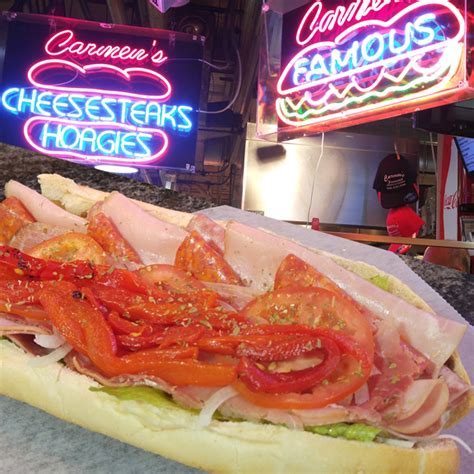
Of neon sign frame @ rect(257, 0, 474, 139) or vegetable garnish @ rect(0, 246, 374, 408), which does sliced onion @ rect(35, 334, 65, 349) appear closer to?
vegetable garnish @ rect(0, 246, 374, 408)

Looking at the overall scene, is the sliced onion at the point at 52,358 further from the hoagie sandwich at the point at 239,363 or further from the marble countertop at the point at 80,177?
the marble countertop at the point at 80,177

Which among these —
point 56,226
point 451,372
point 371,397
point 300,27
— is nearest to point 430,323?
point 451,372

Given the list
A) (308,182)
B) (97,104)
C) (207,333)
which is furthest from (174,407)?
(308,182)

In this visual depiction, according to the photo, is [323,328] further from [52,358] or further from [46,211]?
[46,211]

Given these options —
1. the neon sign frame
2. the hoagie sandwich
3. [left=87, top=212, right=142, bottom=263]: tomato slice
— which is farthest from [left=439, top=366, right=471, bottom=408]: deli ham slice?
the neon sign frame

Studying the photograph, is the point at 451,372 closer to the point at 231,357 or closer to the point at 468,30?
the point at 231,357

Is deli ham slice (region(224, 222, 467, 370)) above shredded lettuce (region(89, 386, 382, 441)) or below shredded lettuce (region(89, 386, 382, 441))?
above
